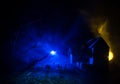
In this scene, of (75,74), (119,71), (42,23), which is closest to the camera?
(75,74)

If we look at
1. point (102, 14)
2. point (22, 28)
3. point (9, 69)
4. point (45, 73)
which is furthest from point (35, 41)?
point (102, 14)

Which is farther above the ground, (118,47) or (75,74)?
(118,47)

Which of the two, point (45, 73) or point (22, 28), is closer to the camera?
point (45, 73)

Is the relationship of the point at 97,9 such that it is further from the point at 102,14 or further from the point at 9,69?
the point at 9,69

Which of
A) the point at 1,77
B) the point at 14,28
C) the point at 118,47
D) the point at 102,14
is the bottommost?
the point at 1,77

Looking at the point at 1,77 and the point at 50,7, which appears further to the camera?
the point at 50,7

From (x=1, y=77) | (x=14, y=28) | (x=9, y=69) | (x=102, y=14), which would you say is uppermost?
(x=102, y=14)

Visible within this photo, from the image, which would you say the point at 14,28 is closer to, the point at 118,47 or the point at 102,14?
the point at 102,14

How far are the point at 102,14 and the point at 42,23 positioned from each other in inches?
176

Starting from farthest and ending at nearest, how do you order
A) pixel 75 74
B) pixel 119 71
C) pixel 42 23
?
1. pixel 42 23
2. pixel 119 71
3. pixel 75 74

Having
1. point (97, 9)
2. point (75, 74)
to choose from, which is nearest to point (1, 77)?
point (75, 74)

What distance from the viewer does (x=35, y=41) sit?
12.5 m

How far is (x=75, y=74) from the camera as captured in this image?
9.45 metres

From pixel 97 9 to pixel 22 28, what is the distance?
5.69 m
